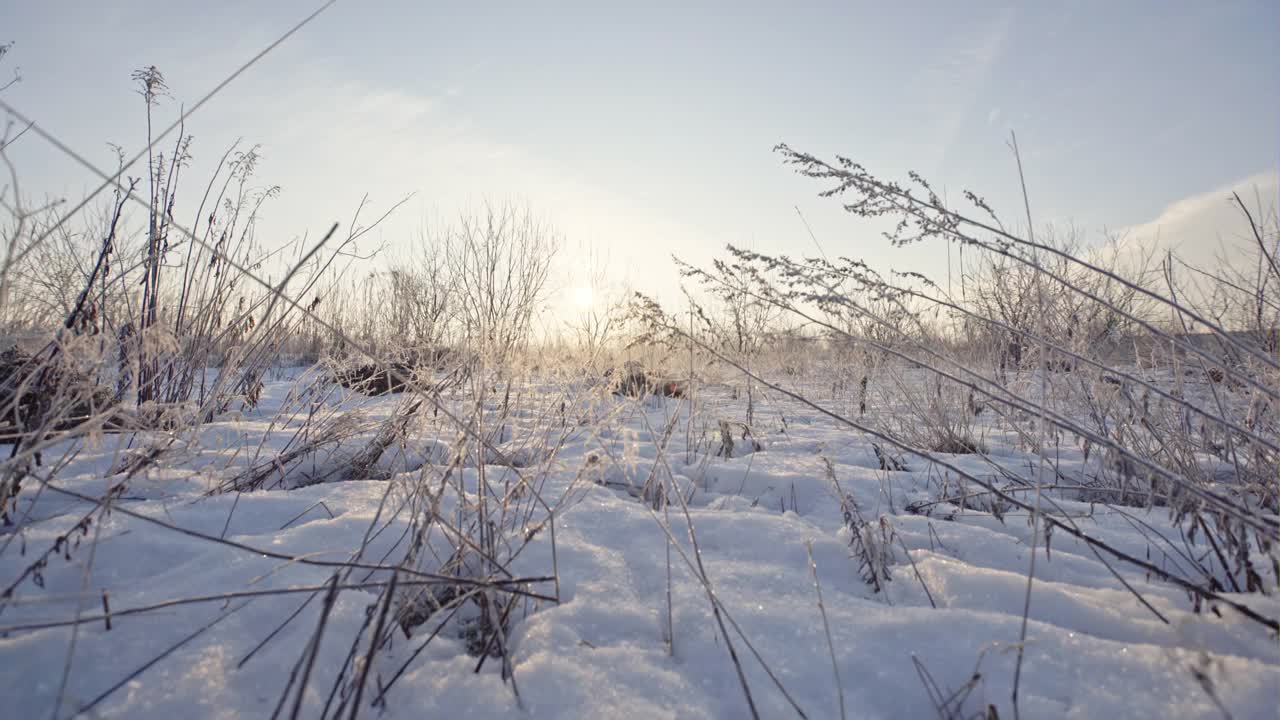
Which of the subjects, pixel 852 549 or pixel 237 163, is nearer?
pixel 852 549

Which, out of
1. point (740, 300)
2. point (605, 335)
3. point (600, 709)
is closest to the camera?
point (600, 709)

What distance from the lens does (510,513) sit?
146 centimetres

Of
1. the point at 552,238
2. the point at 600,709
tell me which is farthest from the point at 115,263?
the point at 552,238

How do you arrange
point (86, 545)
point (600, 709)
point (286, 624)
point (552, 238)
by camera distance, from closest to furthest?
point (600, 709) → point (286, 624) → point (86, 545) → point (552, 238)

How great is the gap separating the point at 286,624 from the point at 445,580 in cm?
30

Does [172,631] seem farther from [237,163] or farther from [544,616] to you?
[237,163]

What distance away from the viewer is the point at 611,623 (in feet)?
3.25

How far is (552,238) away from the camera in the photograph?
675 cm

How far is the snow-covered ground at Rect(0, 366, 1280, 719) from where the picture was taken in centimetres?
77

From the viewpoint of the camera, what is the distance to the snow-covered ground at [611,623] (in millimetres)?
767

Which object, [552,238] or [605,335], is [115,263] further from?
[552,238]

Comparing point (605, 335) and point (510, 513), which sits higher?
point (605, 335)

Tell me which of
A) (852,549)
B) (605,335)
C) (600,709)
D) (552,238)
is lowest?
(600,709)

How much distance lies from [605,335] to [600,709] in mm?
1961
